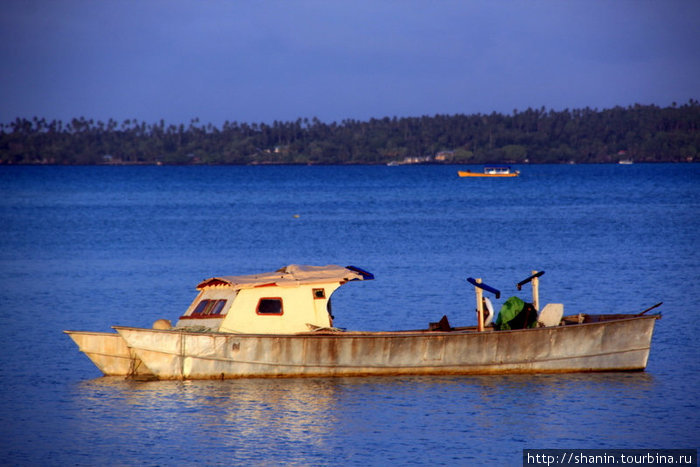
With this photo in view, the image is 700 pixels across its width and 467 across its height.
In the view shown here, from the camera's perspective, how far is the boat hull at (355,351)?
23656 mm

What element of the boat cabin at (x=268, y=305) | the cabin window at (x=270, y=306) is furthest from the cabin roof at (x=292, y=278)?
the cabin window at (x=270, y=306)

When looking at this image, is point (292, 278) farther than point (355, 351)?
Yes

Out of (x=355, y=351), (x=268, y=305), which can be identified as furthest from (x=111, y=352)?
(x=355, y=351)

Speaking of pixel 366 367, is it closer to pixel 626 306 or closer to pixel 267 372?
pixel 267 372

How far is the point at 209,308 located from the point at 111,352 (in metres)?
2.71

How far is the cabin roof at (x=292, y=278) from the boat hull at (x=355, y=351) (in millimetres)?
1494

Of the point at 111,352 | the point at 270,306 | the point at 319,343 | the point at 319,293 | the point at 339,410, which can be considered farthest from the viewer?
the point at 319,293

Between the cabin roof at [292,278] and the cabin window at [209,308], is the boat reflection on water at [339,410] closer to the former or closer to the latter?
the cabin window at [209,308]

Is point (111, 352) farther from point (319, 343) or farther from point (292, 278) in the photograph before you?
point (319, 343)

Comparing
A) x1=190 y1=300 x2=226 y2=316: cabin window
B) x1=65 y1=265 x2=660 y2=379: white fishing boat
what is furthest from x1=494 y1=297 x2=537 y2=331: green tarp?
x1=190 y1=300 x2=226 y2=316: cabin window

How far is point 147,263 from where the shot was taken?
51.3m

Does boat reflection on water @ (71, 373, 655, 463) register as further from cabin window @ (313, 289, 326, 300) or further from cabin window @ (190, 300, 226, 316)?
cabin window @ (313, 289, 326, 300)

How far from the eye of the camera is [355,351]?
2370 cm

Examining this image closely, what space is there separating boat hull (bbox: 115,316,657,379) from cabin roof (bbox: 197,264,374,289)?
58.8 inches
